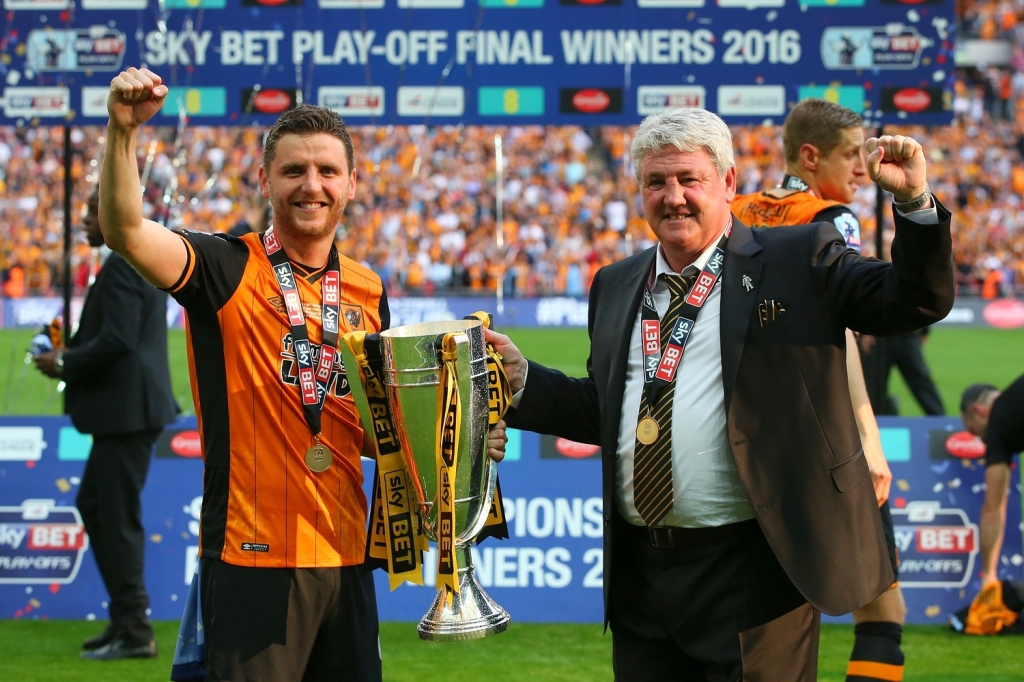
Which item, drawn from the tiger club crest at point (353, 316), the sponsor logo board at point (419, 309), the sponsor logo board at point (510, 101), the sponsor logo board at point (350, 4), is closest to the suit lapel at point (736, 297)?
the tiger club crest at point (353, 316)

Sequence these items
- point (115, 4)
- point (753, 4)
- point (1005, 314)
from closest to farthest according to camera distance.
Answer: point (753, 4)
point (115, 4)
point (1005, 314)

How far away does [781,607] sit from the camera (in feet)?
9.48

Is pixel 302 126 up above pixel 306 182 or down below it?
above

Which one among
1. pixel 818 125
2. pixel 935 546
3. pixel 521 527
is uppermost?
pixel 818 125

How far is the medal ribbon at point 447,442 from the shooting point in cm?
282

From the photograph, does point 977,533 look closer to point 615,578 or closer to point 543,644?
point 543,644

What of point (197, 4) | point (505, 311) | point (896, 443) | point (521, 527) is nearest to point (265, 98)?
point (197, 4)

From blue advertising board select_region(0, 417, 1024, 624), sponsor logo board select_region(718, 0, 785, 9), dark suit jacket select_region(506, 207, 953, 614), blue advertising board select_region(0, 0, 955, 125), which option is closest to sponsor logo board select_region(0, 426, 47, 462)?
blue advertising board select_region(0, 417, 1024, 624)

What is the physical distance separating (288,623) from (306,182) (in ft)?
3.65

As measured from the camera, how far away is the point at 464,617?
2.85m

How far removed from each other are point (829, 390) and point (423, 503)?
1.05m

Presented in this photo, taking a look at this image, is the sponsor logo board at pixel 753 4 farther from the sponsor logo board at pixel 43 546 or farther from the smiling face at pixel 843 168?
the sponsor logo board at pixel 43 546

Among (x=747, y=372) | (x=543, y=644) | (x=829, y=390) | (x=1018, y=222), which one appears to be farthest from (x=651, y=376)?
(x=1018, y=222)

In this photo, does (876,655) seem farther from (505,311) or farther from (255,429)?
(505,311)
